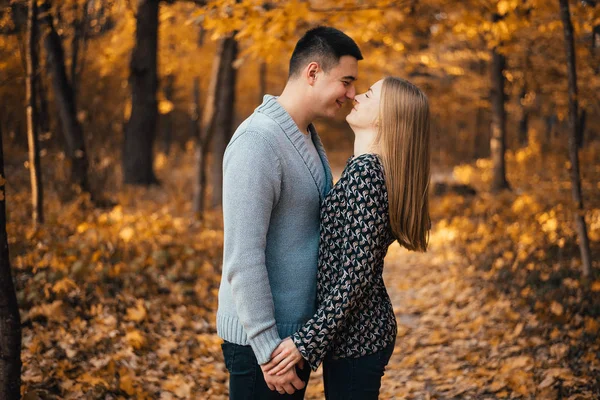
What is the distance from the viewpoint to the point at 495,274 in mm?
5895

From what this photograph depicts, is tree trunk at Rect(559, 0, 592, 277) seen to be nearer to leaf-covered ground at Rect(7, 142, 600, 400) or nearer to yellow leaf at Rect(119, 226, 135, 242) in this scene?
leaf-covered ground at Rect(7, 142, 600, 400)

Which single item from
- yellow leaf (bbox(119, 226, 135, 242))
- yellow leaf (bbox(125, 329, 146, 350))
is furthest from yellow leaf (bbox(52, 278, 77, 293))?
yellow leaf (bbox(119, 226, 135, 242))

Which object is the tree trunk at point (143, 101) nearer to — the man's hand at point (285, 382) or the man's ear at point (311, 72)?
the man's ear at point (311, 72)

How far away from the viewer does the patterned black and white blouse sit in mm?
1871

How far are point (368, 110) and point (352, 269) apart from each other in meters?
0.63

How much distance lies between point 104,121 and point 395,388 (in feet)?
22.2

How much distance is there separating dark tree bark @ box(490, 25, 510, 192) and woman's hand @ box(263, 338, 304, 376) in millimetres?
8705

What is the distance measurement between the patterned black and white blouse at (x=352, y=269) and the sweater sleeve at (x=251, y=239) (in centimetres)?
13

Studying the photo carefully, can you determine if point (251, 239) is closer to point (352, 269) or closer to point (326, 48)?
point (352, 269)

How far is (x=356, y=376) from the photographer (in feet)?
6.57

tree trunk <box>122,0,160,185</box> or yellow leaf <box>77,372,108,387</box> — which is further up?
tree trunk <box>122,0,160,185</box>

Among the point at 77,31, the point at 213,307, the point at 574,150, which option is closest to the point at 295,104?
the point at 213,307

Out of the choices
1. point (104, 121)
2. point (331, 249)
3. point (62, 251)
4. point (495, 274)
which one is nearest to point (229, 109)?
point (104, 121)

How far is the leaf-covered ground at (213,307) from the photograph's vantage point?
3.78m
